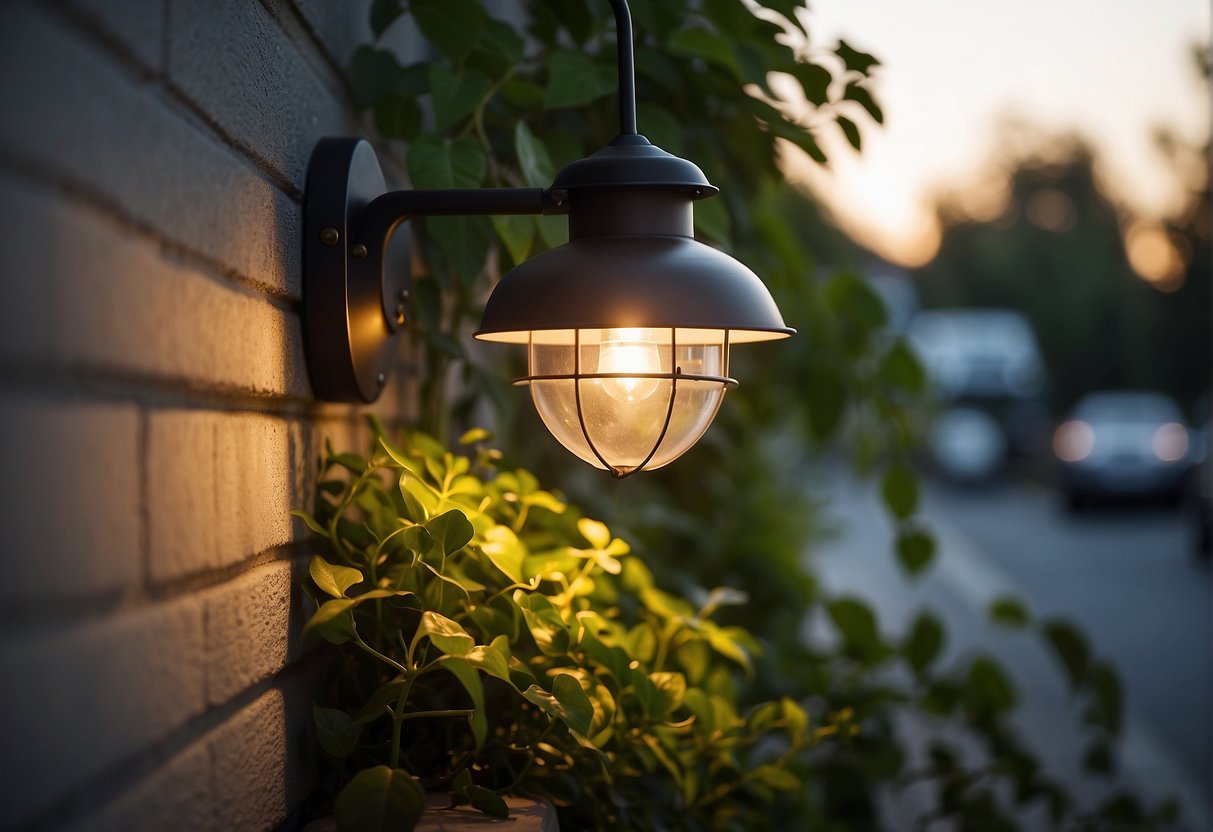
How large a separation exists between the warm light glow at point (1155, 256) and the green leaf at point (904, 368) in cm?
3340

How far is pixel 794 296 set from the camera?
284 cm

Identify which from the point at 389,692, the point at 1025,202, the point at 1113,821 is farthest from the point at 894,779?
the point at 1025,202

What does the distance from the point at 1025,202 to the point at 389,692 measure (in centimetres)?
6228

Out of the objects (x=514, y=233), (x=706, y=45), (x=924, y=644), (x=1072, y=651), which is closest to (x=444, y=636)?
(x=514, y=233)

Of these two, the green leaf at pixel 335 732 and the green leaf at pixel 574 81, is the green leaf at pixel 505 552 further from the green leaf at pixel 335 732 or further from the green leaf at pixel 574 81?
the green leaf at pixel 574 81

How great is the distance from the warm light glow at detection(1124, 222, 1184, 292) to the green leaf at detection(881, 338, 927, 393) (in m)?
33.4

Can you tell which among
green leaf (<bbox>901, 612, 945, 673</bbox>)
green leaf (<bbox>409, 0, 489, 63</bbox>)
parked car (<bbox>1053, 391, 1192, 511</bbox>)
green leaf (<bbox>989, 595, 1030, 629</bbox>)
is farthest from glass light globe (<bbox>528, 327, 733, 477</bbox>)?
parked car (<bbox>1053, 391, 1192, 511</bbox>)

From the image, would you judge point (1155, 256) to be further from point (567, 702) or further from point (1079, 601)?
point (567, 702)

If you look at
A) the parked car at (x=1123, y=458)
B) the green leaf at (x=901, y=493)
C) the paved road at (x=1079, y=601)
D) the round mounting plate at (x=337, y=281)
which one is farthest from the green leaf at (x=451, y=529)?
the parked car at (x=1123, y=458)

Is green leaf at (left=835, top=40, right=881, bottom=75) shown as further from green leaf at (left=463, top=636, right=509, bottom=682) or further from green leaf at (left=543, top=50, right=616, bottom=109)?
green leaf at (left=463, top=636, right=509, bottom=682)

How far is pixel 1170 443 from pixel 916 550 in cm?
1705

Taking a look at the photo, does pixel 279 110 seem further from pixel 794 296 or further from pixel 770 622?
Answer: pixel 770 622

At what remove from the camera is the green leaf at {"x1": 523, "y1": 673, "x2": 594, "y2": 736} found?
121 centimetres

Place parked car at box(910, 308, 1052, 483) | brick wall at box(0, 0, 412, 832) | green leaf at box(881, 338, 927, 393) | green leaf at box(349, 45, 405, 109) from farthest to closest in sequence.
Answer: parked car at box(910, 308, 1052, 483), green leaf at box(881, 338, 927, 393), green leaf at box(349, 45, 405, 109), brick wall at box(0, 0, 412, 832)
